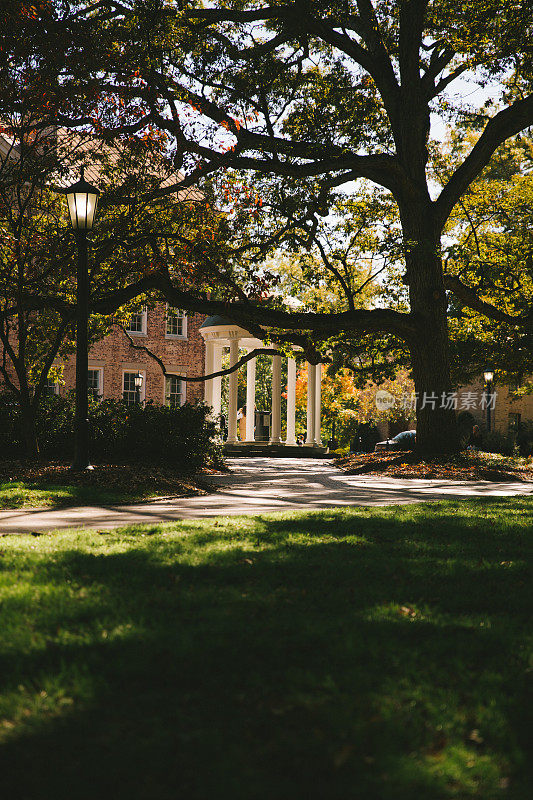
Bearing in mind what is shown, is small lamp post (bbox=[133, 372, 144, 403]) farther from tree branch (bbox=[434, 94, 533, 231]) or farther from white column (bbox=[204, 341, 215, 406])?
tree branch (bbox=[434, 94, 533, 231])

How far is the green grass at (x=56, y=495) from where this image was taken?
29.1 feet

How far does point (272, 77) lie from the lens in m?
15.0

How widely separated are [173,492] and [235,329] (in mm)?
20028

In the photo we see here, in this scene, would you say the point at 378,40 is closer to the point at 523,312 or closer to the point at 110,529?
the point at 523,312

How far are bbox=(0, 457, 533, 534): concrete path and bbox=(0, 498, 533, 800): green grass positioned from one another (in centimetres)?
254

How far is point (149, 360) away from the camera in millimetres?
36062

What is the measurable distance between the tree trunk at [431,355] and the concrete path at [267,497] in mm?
2614

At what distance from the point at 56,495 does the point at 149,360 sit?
89.3 ft

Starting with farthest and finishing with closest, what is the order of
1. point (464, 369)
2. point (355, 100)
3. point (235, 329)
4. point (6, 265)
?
1. point (235, 329)
2. point (464, 369)
3. point (355, 100)
4. point (6, 265)

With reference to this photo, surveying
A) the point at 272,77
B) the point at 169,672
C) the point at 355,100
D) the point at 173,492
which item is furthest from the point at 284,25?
the point at 169,672

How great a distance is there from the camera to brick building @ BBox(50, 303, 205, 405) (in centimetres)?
3466

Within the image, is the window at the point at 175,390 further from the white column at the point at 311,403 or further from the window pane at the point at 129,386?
the white column at the point at 311,403

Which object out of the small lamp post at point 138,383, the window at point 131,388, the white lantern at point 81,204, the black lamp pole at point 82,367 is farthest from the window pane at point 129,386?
Result: the white lantern at point 81,204

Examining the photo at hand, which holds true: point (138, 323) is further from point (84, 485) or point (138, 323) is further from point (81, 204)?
point (84, 485)
